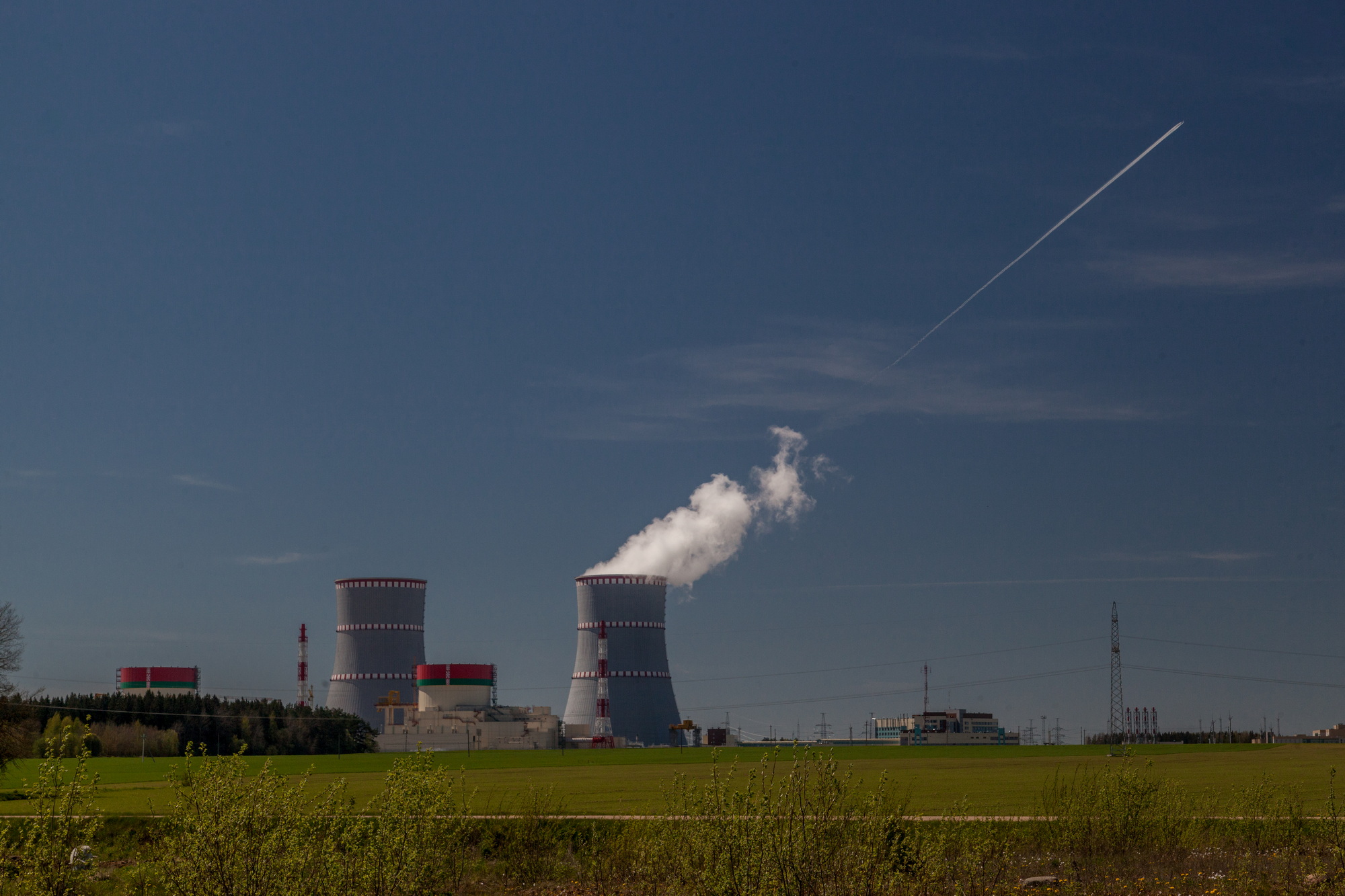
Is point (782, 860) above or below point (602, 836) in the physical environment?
above

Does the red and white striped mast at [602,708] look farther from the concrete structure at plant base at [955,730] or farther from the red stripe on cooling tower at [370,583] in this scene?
the concrete structure at plant base at [955,730]

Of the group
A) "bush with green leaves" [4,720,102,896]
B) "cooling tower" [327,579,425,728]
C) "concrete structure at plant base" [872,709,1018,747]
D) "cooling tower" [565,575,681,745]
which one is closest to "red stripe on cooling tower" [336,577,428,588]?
"cooling tower" [327,579,425,728]

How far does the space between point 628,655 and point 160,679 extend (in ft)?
177

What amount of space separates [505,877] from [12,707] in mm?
26148

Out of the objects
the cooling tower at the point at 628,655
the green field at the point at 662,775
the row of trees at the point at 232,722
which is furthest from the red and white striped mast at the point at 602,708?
the row of trees at the point at 232,722

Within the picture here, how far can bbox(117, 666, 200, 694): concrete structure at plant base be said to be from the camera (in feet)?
350

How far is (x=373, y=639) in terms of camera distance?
8419cm

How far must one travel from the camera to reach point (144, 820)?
69.7ft

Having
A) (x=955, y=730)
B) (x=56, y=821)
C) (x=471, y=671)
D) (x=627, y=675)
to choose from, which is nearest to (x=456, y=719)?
(x=471, y=671)

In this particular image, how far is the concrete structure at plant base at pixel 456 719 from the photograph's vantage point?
85875 millimetres

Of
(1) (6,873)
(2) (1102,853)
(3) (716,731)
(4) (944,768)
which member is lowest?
(3) (716,731)

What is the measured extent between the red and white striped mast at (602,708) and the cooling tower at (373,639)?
617 inches

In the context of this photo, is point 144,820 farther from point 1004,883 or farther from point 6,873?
point 1004,883

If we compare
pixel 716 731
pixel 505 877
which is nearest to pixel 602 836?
pixel 505 877
